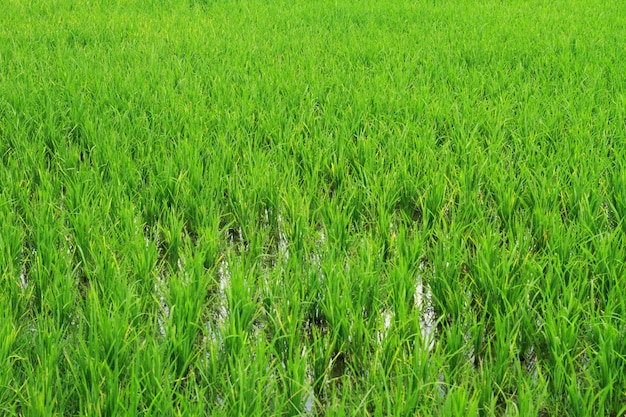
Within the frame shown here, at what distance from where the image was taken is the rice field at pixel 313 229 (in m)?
1.42

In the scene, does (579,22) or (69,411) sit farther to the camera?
(579,22)

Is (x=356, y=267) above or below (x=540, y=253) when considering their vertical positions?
above

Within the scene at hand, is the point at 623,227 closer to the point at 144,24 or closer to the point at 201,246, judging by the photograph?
the point at 201,246

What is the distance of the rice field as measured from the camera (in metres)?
1.42

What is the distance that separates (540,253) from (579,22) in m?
3.70

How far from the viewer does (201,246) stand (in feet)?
6.65

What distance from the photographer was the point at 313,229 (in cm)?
215

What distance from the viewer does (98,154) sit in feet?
8.53

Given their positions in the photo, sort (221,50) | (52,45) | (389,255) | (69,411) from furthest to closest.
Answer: (52,45) < (221,50) < (389,255) < (69,411)

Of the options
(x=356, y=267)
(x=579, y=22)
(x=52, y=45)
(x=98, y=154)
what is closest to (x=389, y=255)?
(x=356, y=267)

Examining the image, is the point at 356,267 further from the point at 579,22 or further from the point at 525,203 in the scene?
the point at 579,22

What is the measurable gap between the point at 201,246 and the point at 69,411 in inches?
28.8

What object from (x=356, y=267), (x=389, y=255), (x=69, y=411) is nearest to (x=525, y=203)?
(x=389, y=255)

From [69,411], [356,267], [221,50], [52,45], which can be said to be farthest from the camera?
[52,45]
